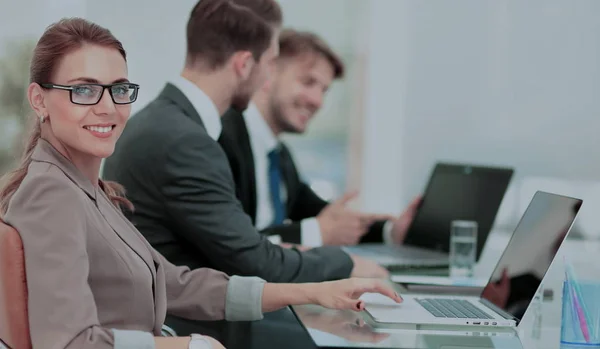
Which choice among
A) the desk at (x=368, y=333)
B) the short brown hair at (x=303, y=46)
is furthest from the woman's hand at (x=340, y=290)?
the short brown hair at (x=303, y=46)

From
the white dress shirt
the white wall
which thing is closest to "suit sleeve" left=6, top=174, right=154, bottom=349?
the white dress shirt

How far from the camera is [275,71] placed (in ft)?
13.7

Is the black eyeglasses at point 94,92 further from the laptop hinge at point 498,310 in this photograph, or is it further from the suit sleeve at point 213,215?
the laptop hinge at point 498,310

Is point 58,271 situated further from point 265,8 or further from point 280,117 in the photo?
point 280,117

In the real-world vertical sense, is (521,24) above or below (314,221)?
above

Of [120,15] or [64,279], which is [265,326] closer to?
[64,279]

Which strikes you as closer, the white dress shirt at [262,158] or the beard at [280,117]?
the white dress shirt at [262,158]

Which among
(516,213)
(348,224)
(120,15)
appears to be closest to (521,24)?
(516,213)

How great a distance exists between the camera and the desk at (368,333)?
1.78 metres

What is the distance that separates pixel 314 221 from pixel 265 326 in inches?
41.3

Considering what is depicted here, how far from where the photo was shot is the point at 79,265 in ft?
4.66

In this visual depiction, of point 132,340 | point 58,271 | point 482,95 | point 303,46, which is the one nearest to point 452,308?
point 132,340

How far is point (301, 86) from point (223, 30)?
1.54 m

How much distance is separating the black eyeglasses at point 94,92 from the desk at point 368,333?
58cm
